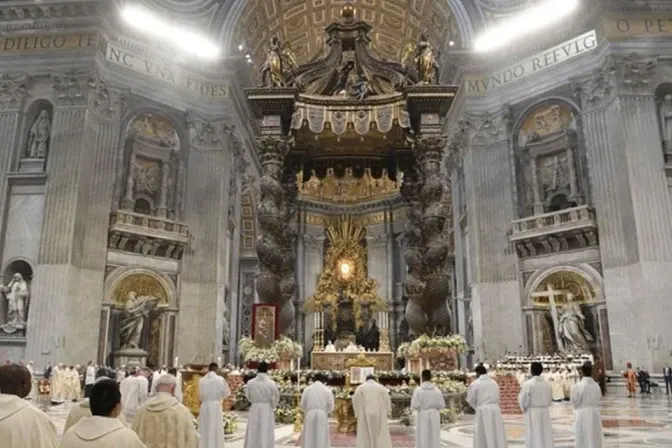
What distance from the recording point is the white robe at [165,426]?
10.4 ft

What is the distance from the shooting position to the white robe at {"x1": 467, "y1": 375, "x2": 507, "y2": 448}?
5227mm

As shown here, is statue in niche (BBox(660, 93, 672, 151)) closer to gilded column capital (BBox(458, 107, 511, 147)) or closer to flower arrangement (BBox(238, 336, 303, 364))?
gilded column capital (BBox(458, 107, 511, 147))

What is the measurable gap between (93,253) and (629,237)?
13917 millimetres

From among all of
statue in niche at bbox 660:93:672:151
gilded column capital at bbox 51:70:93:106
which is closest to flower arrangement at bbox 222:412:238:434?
gilded column capital at bbox 51:70:93:106

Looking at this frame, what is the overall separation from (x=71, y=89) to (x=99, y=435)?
15.5 m

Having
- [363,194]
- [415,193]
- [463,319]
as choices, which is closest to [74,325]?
[415,193]

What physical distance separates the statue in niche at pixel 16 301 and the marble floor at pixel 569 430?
4.85 m

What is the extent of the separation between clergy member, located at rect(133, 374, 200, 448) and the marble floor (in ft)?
10.9

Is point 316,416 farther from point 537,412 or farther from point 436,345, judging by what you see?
point 436,345

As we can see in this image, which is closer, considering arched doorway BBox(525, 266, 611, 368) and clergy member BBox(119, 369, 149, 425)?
clergy member BBox(119, 369, 149, 425)

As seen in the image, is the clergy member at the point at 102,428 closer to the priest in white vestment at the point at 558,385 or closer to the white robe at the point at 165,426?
the white robe at the point at 165,426

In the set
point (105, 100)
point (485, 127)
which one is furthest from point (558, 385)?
point (105, 100)

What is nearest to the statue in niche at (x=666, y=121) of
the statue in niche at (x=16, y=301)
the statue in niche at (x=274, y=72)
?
the statue in niche at (x=274, y=72)

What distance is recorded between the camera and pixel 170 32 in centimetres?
1798
